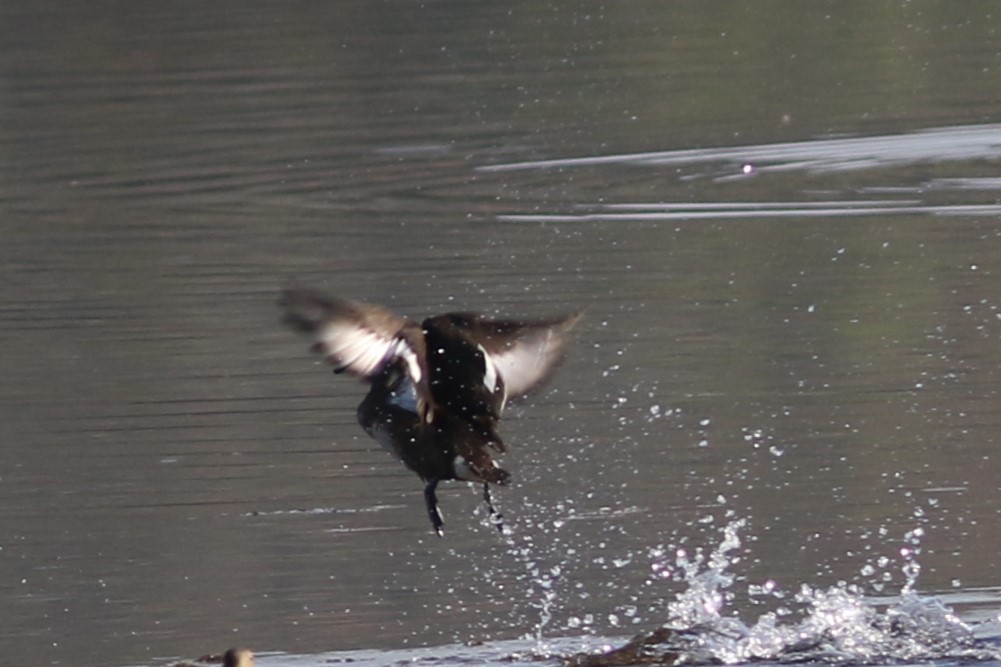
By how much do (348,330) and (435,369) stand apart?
284 mm

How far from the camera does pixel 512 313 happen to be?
8.74 m

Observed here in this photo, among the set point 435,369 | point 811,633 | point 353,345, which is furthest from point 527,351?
point 811,633

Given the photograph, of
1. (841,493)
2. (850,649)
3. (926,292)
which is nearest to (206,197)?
(926,292)

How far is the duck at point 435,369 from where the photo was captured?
5.16m

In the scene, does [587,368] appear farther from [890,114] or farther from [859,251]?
[890,114]

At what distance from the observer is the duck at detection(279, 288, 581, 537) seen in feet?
16.9

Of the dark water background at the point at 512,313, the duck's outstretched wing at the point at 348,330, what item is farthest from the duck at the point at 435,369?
the dark water background at the point at 512,313

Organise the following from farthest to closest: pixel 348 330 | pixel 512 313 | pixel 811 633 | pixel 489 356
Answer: pixel 512 313, pixel 489 356, pixel 811 633, pixel 348 330

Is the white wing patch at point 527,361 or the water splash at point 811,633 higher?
the white wing patch at point 527,361

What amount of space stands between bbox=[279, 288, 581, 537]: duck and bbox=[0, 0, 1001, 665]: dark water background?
0.44 m

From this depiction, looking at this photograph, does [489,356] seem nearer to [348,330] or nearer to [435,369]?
[435,369]

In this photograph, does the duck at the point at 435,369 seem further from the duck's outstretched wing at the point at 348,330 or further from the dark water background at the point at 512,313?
the dark water background at the point at 512,313

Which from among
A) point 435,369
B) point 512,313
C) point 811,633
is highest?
point 512,313

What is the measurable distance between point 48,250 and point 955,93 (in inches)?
238
